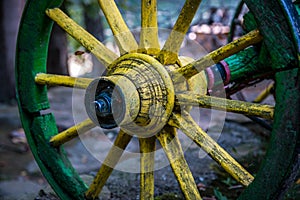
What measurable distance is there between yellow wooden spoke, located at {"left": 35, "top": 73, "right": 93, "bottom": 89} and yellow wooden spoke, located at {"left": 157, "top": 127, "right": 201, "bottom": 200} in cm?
38

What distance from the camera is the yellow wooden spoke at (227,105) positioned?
4.54 ft

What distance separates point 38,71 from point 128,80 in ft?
1.99

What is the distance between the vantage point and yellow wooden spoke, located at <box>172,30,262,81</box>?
4.60ft

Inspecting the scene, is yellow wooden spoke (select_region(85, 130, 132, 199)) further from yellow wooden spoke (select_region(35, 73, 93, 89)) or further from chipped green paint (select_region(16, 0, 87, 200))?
yellow wooden spoke (select_region(35, 73, 93, 89))

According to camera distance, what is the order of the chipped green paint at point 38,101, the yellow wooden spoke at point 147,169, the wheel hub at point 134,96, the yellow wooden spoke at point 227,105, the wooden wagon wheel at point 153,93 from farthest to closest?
the chipped green paint at point 38,101, the yellow wooden spoke at point 147,169, the wheel hub at point 134,96, the yellow wooden spoke at point 227,105, the wooden wagon wheel at point 153,93

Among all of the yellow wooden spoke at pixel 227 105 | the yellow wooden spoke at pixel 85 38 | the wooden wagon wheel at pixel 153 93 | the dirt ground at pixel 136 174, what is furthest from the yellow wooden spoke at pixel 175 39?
the dirt ground at pixel 136 174

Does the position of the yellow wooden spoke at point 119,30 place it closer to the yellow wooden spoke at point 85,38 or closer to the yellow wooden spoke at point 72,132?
the yellow wooden spoke at point 85,38

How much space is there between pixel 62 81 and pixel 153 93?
49cm

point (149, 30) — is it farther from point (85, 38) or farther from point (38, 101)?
point (38, 101)

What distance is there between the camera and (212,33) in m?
5.54

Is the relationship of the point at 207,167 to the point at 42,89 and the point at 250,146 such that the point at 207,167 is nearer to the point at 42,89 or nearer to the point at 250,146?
the point at 250,146

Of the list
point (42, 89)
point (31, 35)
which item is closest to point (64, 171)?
point (42, 89)

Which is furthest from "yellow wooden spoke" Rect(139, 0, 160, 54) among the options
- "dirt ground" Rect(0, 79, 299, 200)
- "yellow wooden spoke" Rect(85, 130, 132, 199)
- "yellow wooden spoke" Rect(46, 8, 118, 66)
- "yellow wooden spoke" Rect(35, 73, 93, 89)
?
"dirt ground" Rect(0, 79, 299, 200)

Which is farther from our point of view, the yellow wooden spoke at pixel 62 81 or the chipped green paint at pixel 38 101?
the chipped green paint at pixel 38 101
